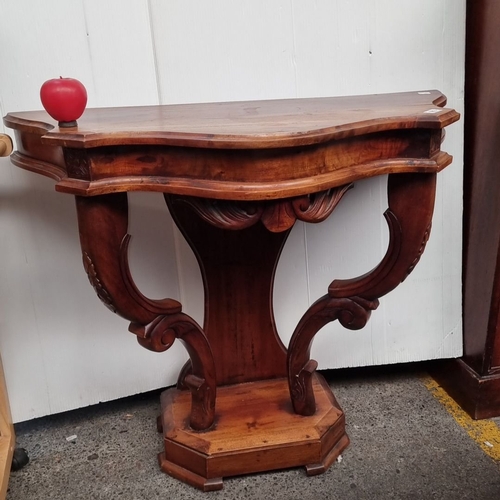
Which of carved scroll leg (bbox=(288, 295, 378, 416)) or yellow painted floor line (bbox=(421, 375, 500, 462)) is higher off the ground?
carved scroll leg (bbox=(288, 295, 378, 416))

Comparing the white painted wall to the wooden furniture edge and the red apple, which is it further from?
the red apple

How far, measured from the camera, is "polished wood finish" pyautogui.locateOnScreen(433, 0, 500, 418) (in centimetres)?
143

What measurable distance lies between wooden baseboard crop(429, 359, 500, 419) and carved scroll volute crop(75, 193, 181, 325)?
0.98 meters

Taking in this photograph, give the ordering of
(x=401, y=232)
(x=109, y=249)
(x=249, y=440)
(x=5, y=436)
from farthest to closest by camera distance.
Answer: (x=5, y=436)
(x=249, y=440)
(x=401, y=232)
(x=109, y=249)

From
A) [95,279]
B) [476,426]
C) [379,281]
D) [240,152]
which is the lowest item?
[476,426]

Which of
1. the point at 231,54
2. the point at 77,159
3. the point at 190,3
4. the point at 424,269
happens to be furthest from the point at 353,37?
the point at 77,159

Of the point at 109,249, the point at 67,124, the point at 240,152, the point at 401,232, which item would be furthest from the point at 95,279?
the point at 401,232

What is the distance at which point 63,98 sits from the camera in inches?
37.5

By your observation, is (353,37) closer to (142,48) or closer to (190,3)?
(190,3)

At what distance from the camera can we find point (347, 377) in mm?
1822

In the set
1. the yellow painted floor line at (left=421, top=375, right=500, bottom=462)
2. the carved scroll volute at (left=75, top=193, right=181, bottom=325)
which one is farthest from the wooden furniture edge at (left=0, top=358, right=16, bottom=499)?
the yellow painted floor line at (left=421, top=375, right=500, bottom=462)

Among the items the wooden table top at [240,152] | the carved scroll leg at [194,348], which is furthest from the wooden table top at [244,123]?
the carved scroll leg at [194,348]

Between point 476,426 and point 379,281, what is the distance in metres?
0.60

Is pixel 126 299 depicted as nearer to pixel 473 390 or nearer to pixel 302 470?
pixel 302 470
